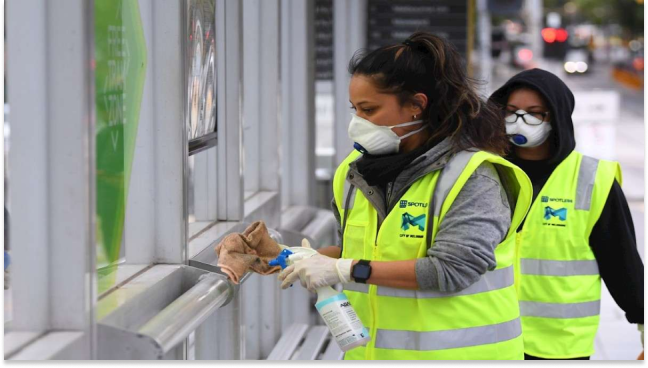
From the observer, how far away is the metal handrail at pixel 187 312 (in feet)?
9.36

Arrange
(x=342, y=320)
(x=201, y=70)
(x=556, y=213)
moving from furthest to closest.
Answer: (x=201, y=70) → (x=556, y=213) → (x=342, y=320)

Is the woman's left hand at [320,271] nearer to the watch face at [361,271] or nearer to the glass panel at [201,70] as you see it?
the watch face at [361,271]

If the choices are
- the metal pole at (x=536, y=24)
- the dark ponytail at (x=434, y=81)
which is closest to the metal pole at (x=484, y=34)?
the dark ponytail at (x=434, y=81)

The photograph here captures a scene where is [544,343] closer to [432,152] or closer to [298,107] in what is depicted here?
[432,152]

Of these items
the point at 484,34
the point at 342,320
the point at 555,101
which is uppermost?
the point at 484,34

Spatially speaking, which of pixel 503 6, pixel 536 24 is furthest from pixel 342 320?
pixel 536 24

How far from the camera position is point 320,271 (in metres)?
2.81

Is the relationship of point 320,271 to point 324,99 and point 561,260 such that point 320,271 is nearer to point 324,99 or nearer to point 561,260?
point 561,260

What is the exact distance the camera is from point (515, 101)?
13.1 ft

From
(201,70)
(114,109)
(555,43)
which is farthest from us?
(555,43)

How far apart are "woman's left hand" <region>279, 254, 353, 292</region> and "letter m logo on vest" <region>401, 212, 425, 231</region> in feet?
0.56

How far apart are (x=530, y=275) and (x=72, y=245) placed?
1883 millimetres

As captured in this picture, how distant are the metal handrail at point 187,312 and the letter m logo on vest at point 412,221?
2.25 feet

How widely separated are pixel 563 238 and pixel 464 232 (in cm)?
132
